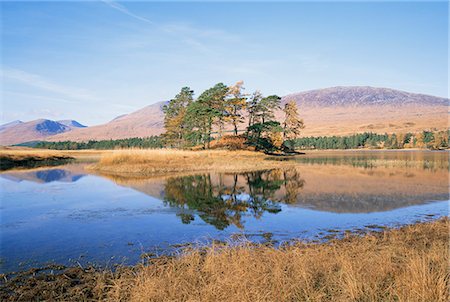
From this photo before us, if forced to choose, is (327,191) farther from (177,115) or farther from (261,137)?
(177,115)

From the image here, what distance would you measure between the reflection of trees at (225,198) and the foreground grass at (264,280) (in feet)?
15.2

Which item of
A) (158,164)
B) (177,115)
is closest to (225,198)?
(158,164)

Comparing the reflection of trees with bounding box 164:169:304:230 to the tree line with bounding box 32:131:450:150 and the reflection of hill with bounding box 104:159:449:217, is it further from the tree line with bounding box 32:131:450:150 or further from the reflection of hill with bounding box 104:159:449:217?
the tree line with bounding box 32:131:450:150

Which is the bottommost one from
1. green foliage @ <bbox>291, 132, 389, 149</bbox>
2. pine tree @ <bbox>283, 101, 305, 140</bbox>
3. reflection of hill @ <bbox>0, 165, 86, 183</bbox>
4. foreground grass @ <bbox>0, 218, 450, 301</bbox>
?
reflection of hill @ <bbox>0, 165, 86, 183</bbox>

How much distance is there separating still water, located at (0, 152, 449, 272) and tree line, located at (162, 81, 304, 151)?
31.0 metres

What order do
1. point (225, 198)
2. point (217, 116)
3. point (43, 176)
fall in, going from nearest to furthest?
point (225, 198) → point (43, 176) → point (217, 116)

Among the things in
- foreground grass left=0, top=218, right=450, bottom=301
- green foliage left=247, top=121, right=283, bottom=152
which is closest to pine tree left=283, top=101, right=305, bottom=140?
green foliage left=247, top=121, right=283, bottom=152

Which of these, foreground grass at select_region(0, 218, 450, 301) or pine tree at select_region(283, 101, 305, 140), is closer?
foreground grass at select_region(0, 218, 450, 301)

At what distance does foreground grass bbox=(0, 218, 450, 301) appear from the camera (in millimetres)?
4934

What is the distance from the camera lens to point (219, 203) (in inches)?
595

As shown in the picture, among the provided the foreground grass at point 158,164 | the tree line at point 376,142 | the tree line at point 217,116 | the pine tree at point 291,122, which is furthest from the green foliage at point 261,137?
the tree line at point 376,142

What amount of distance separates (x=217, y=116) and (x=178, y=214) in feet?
126

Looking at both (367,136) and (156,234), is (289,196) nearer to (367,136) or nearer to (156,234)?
(156,234)

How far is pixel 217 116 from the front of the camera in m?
50.5
